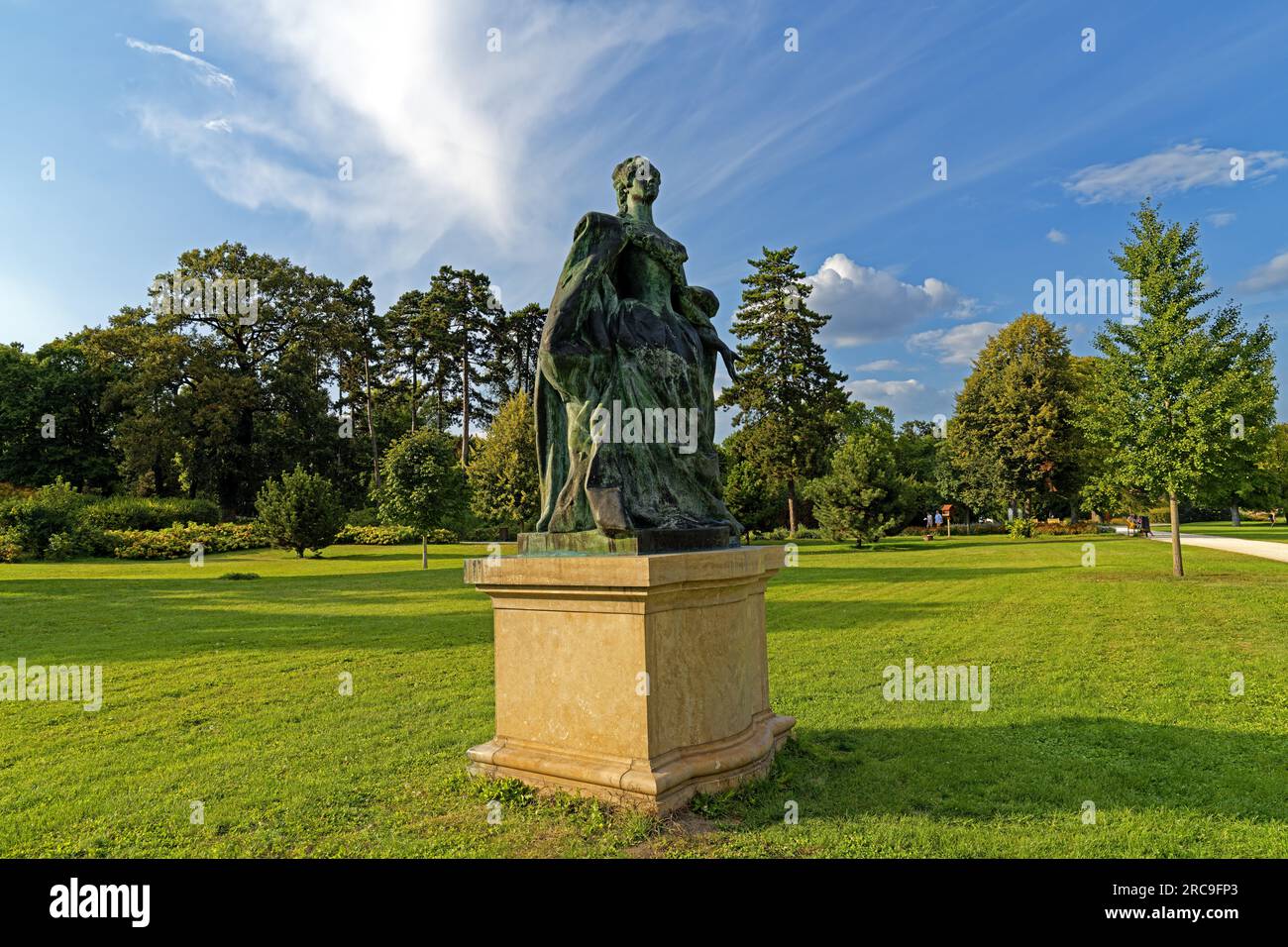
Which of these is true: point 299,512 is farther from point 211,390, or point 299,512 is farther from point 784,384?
point 784,384

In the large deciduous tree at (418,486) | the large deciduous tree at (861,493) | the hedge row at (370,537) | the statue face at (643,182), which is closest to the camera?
the statue face at (643,182)

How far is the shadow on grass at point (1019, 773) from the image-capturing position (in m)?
4.20

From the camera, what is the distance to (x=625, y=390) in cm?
473

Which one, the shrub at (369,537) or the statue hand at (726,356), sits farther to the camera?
the shrub at (369,537)

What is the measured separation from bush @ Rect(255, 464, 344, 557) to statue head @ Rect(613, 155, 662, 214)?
2584 cm

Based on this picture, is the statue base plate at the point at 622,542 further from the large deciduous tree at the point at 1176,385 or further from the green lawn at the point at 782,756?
the large deciduous tree at the point at 1176,385

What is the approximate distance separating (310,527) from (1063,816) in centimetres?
2841

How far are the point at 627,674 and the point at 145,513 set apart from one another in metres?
36.2

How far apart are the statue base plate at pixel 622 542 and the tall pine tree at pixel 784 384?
3542 cm

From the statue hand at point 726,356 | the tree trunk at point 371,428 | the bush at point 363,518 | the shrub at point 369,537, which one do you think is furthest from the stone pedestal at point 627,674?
the tree trunk at point 371,428

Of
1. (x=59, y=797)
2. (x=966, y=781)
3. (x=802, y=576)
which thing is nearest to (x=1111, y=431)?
(x=802, y=576)

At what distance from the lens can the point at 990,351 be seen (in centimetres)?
4378

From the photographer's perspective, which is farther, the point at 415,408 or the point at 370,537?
the point at 415,408

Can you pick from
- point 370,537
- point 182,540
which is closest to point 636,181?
point 182,540
